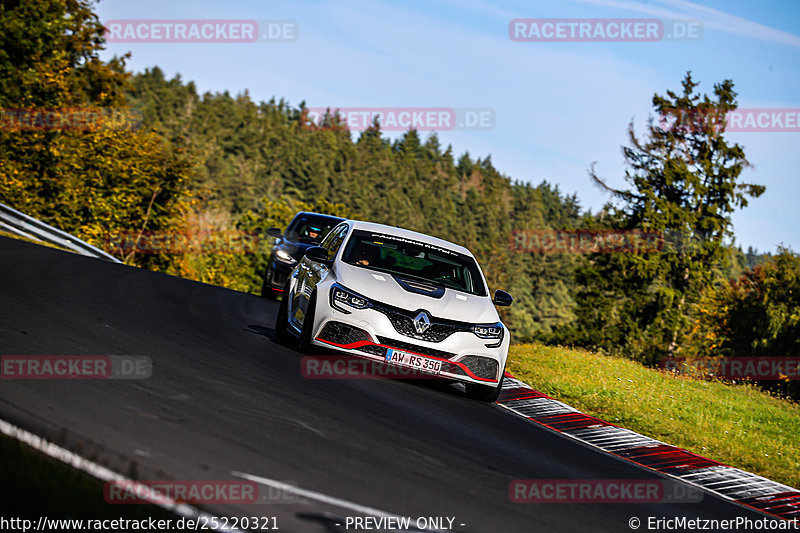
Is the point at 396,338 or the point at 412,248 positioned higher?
the point at 412,248

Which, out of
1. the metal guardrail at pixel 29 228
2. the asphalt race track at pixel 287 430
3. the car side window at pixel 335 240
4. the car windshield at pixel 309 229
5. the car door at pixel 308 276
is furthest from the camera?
the metal guardrail at pixel 29 228

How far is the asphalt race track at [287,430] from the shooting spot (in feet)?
18.2

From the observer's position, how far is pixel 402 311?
982cm

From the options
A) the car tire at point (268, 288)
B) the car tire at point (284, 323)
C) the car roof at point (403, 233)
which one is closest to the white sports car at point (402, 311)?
the car roof at point (403, 233)

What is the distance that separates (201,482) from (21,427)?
1359mm

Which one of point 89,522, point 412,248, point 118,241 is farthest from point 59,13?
point 89,522

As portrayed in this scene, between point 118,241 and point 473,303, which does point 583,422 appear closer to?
point 473,303

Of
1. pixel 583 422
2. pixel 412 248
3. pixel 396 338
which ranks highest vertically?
pixel 412 248

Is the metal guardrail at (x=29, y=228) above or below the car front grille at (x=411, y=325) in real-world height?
above

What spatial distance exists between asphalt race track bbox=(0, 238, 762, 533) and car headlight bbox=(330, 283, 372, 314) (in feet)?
2.80

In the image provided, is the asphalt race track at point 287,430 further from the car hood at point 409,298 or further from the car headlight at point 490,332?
the car hood at point 409,298

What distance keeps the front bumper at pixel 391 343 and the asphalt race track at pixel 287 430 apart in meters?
0.38

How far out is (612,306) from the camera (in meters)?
53.2

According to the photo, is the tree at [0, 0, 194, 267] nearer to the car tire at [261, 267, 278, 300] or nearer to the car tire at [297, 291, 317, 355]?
the car tire at [261, 267, 278, 300]
